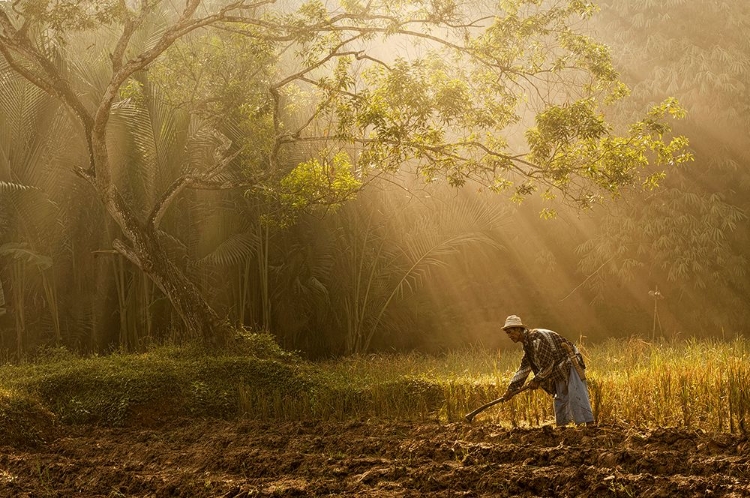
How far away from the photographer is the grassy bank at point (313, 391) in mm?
8242

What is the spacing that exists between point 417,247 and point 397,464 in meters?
10.3

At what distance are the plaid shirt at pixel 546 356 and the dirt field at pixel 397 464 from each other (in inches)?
21.9

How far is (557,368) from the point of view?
773 cm

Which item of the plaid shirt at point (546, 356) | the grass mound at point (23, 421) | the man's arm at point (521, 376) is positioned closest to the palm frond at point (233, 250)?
the grass mound at point (23, 421)

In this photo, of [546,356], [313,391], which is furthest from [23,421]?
[546,356]

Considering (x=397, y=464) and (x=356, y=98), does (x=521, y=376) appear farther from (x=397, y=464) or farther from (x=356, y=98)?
(x=356, y=98)

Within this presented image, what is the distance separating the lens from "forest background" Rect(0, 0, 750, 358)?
51.8 feet

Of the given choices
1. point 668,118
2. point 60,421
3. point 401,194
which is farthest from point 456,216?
point 60,421

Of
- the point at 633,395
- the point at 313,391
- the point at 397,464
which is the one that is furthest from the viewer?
the point at 313,391

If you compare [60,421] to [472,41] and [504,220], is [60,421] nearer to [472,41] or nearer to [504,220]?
[472,41]

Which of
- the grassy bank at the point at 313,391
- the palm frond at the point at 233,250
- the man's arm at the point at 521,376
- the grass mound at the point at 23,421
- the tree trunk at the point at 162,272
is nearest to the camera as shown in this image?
the man's arm at the point at 521,376

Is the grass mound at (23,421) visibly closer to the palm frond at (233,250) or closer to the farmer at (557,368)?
the farmer at (557,368)

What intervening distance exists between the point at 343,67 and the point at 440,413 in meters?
4.42

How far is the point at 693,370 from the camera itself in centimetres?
905
